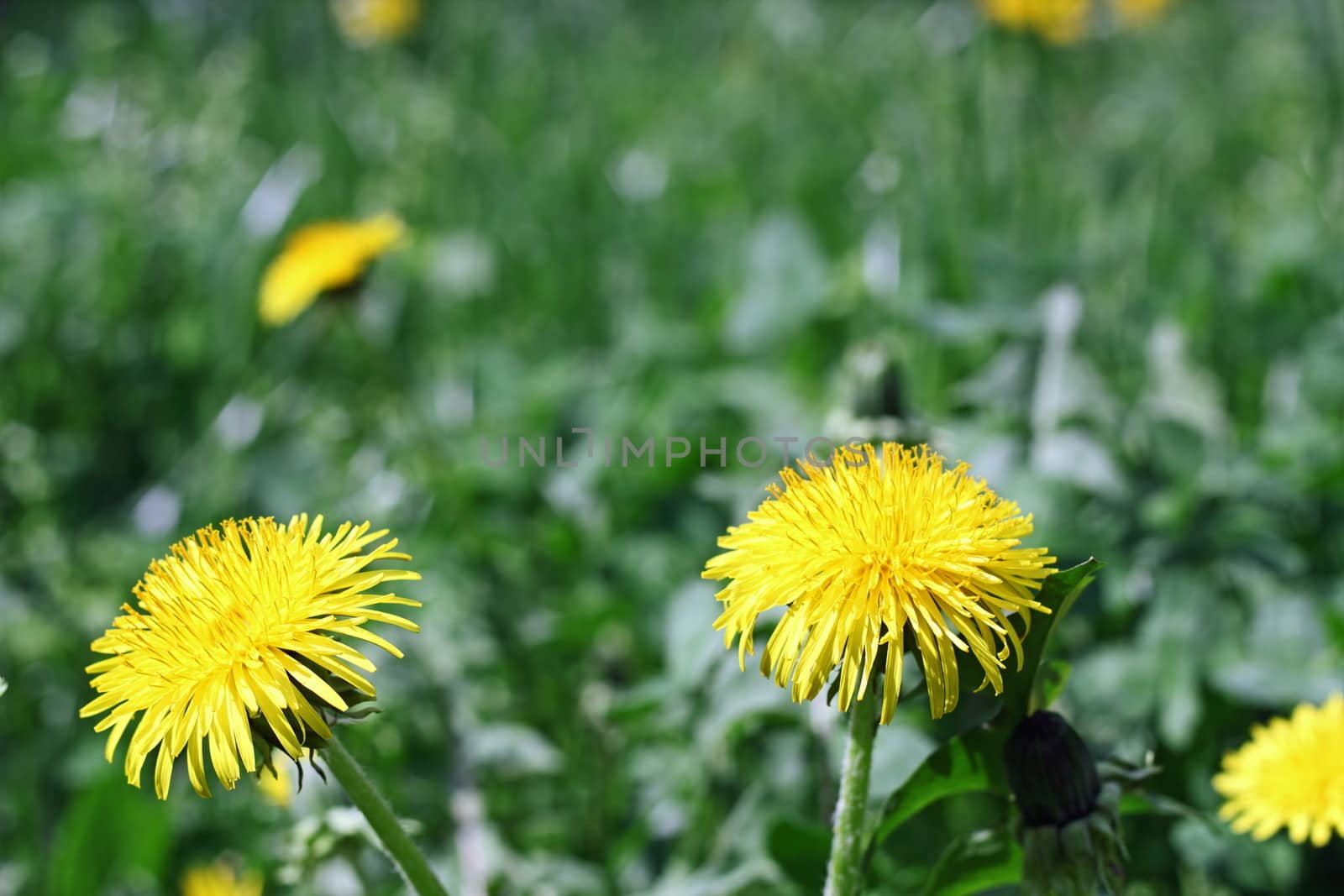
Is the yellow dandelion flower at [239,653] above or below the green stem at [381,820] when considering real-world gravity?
above

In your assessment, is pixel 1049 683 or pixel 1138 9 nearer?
pixel 1049 683

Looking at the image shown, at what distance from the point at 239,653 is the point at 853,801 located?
1.35 feet

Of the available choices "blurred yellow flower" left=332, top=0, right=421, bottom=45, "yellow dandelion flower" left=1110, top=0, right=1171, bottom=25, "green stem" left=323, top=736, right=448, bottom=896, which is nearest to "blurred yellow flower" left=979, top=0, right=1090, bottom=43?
"yellow dandelion flower" left=1110, top=0, right=1171, bottom=25

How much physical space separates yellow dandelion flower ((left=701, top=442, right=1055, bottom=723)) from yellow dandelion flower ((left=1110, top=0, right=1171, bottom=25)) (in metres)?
3.58

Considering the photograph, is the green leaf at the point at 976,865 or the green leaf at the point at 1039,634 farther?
the green leaf at the point at 976,865

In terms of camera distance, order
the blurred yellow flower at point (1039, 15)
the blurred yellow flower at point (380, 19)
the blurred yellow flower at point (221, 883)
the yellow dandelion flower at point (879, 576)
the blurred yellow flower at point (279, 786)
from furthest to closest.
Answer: the blurred yellow flower at point (380, 19), the blurred yellow flower at point (1039, 15), the blurred yellow flower at point (221, 883), the blurred yellow flower at point (279, 786), the yellow dandelion flower at point (879, 576)

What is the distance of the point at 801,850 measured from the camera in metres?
1.09

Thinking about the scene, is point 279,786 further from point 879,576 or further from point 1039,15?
point 1039,15

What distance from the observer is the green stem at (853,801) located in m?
0.81

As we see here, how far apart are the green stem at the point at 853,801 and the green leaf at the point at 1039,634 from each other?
0.36 feet

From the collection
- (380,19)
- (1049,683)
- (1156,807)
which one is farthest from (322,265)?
(380,19)

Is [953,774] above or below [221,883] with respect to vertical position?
above

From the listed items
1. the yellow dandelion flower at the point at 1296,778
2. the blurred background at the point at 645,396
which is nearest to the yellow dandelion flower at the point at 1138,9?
the blurred background at the point at 645,396

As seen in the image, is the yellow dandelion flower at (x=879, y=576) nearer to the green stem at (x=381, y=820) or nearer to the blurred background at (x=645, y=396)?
the green stem at (x=381, y=820)
